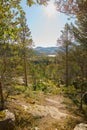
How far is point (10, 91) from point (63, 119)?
166 inches

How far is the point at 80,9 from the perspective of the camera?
30.1 ft

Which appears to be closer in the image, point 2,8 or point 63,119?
point 2,8

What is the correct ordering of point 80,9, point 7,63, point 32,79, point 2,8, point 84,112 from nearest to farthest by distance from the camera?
point 2,8 → point 80,9 → point 7,63 → point 84,112 → point 32,79

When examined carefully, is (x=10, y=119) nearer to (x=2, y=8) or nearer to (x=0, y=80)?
(x=0, y=80)

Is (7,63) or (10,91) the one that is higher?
(7,63)

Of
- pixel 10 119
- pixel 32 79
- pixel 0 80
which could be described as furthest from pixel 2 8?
pixel 32 79

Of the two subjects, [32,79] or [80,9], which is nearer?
[80,9]

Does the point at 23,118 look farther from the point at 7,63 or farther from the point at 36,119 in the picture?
the point at 7,63

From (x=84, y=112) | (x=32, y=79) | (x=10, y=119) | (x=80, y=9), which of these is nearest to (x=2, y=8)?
(x=80, y=9)

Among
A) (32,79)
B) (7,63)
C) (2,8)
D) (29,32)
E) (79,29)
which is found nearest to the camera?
(2,8)

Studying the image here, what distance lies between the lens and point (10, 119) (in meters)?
11.2

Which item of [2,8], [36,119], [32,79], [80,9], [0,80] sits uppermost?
[80,9]

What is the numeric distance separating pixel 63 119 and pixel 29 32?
19619 mm

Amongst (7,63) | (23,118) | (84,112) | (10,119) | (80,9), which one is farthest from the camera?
(84,112)
